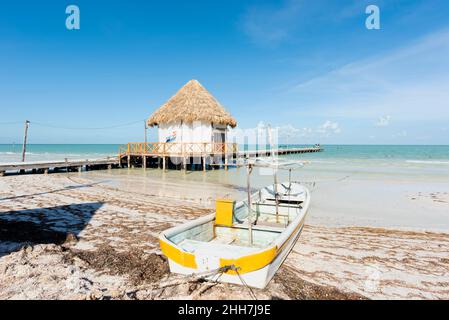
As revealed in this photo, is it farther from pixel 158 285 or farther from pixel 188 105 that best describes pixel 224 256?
pixel 188 105

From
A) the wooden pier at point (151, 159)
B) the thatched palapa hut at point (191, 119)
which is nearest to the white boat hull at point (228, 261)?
the wooden pier at point (151, 159)

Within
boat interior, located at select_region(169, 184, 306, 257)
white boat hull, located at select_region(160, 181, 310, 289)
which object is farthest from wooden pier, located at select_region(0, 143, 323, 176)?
Answer: white boat hull, located at select_region(160, 181, 310, 289)

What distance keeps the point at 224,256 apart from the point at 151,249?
2114 millimetres

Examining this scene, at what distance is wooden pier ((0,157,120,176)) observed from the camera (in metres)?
16.6

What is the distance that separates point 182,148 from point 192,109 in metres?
3.19

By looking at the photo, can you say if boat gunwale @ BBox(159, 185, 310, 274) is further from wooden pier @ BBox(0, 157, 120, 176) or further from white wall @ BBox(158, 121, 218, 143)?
wooden pier @ BBox(0, 157, 120, 176)

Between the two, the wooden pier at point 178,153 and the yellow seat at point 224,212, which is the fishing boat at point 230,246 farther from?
the wooden pier at point 178,153

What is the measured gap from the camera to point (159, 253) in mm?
4926

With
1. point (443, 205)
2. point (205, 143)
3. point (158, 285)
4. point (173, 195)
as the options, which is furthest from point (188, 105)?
point (158, 285)

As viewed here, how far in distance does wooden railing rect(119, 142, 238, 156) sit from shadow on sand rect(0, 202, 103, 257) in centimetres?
1196

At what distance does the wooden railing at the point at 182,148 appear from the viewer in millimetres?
20203

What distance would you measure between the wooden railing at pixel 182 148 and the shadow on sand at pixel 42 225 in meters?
12.0

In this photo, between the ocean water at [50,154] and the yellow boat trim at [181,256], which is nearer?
the yellow boat trim at [181,256]

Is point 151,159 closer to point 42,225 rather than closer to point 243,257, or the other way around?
point 42,225
